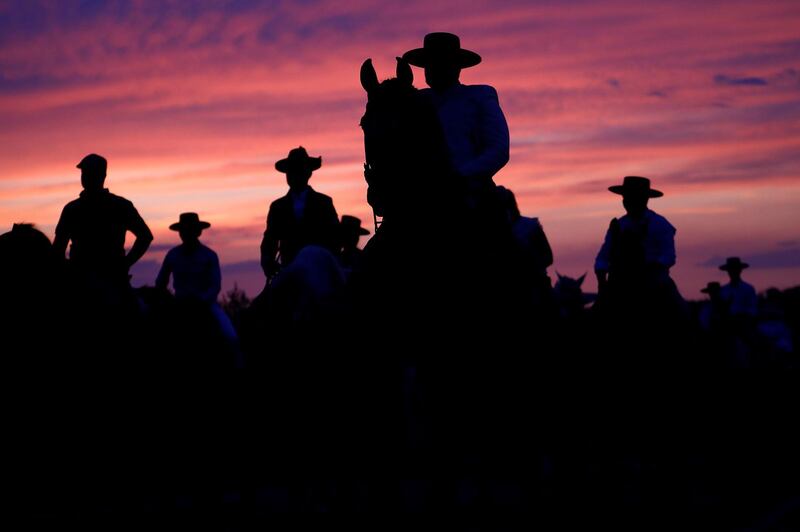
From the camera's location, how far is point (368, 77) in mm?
8188

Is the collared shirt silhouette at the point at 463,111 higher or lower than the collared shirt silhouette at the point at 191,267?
lower

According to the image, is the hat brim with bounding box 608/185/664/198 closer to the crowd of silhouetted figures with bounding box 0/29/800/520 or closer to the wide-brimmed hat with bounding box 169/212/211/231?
the crowd of silhouetted figures with bounding box 0/29/800/520

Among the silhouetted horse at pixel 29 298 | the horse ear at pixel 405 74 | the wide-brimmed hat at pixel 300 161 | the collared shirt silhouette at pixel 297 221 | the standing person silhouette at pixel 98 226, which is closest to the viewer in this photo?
the horse ear at pixel 405 74

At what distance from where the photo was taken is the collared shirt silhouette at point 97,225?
38.4 ft

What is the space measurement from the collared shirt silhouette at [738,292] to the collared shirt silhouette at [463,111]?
2081cm

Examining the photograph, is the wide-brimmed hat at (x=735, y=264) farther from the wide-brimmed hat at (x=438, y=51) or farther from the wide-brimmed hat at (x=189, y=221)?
the wide-brimmed hat at (x=438, y=51)

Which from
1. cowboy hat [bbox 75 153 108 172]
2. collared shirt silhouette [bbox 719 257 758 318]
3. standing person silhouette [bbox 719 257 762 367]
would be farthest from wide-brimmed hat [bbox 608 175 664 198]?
collared shirt silhouette [bbox 719 257 758 318]

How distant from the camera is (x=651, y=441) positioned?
11367 millimetres

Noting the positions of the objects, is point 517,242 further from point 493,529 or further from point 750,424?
point 750,424

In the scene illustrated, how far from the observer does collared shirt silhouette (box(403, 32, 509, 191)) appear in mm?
8633

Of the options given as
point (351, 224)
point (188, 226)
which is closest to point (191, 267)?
point (188, 226)

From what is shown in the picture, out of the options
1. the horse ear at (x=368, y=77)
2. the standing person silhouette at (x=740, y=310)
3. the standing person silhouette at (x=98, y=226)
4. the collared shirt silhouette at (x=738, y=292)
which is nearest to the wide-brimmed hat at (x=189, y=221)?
the standing person silhouette at (x=98, y=226)

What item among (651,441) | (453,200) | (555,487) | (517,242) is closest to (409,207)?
(453,200)

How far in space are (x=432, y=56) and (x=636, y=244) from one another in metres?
5.36
